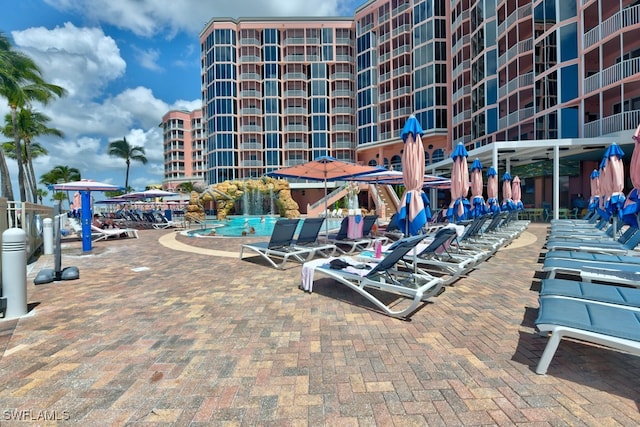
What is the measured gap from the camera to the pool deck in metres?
2.24

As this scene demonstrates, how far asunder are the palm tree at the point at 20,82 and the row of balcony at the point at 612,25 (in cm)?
3329

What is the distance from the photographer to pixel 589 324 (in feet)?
8.44

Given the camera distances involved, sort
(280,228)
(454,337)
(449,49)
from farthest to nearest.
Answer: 1. (449,49)
2. (280,228)
3. (454,337)

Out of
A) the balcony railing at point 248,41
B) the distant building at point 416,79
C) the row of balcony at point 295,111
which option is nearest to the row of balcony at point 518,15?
the distant building at point 416,79

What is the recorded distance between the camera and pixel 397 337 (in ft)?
11.2

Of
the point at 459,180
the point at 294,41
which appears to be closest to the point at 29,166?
the point at 294,41

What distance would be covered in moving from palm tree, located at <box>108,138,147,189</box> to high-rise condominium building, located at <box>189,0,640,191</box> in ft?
37.7

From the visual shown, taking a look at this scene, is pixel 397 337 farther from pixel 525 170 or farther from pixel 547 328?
pixel 525 170

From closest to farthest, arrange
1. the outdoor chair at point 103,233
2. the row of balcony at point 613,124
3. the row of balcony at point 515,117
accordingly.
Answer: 1. the outdoor chair at point 103,233
2. the row of balcony at point 613,124
3. the row of balcony at point 515,117

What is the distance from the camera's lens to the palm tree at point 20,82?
1788cm

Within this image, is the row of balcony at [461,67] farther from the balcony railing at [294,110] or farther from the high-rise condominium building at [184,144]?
the high-rise condominium building at [184,144]

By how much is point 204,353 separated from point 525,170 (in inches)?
1135

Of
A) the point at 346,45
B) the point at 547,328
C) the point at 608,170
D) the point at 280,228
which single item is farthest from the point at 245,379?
the point at 346,45

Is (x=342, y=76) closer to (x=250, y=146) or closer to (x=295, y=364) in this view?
(x=250, y=146)
